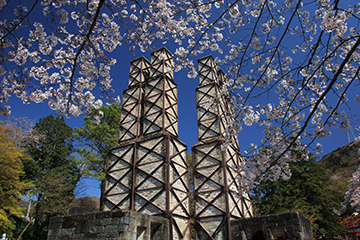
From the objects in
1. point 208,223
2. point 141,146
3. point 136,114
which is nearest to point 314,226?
point 208,223

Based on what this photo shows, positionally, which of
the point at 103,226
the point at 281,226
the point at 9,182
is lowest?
the point at 281,226

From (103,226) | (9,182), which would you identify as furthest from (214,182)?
(9,182)

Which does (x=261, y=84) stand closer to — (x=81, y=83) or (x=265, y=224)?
(x=81, y=83)

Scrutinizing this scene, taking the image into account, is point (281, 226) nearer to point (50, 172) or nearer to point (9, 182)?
point (9, 182)

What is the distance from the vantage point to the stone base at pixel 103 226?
5230mm

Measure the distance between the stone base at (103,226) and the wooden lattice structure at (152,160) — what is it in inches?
79.7

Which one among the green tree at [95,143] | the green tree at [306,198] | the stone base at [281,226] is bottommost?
the stone base at [281,226]

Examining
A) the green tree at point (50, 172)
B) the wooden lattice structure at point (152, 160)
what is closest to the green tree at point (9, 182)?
the green tree at point (50, 172)

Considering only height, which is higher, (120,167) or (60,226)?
(120,167)

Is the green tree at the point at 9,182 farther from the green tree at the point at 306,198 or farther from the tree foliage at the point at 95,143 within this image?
the green tree at the point at 306,198

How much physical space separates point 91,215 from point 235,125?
4.42 meters

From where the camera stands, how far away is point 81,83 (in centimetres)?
419

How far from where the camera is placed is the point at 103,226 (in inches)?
213

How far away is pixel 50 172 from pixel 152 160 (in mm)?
11150
